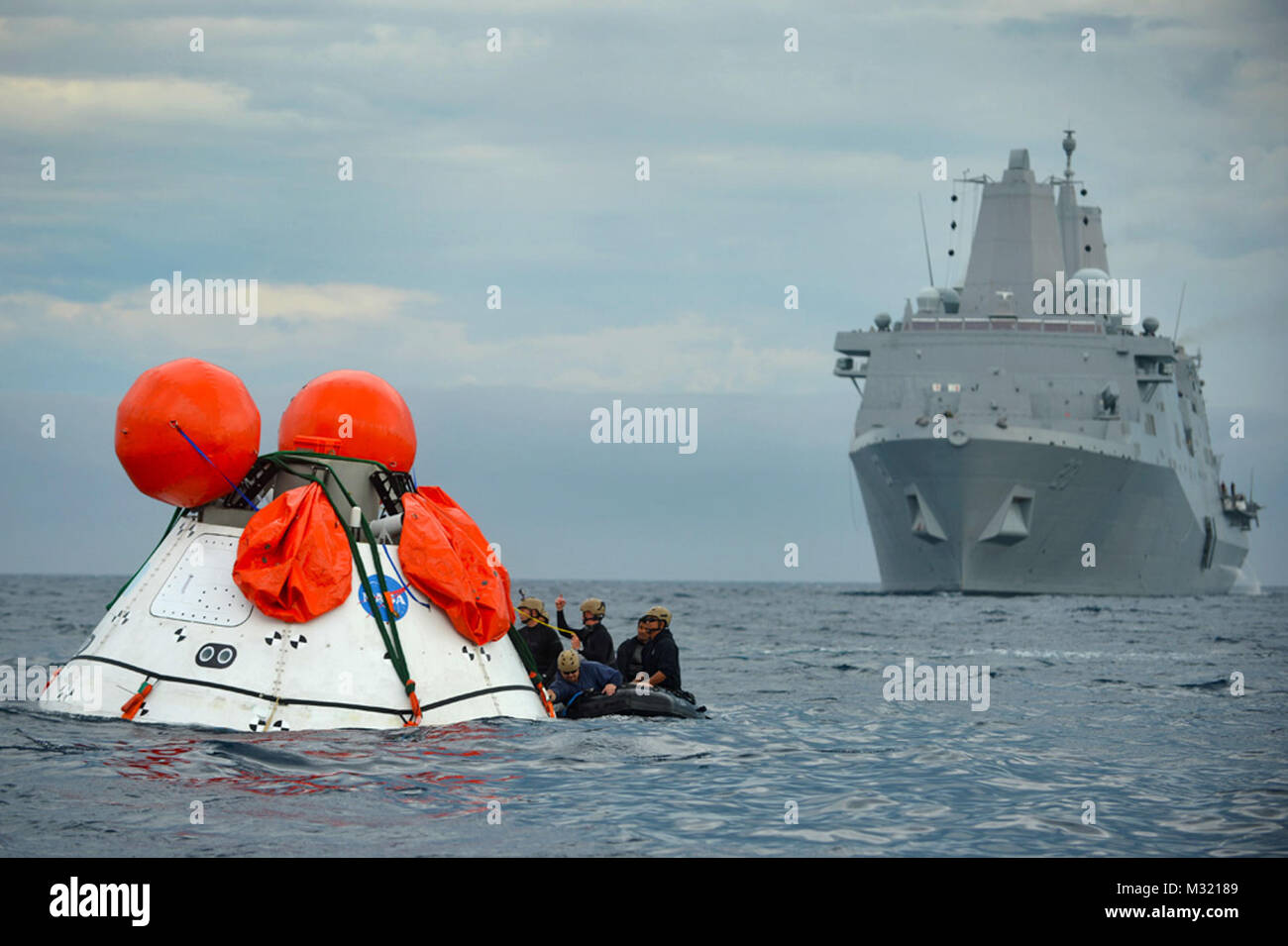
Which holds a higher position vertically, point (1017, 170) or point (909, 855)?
point (1017, 170)

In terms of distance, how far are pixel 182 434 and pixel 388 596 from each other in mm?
2007

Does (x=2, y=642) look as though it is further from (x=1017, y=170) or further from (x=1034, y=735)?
(x=1017, y=170)

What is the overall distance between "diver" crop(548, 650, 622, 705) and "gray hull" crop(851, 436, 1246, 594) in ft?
125

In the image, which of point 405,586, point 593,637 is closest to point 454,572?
point 405,586

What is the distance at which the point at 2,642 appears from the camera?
2555 centimetres

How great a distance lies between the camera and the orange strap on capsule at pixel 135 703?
10.3 m

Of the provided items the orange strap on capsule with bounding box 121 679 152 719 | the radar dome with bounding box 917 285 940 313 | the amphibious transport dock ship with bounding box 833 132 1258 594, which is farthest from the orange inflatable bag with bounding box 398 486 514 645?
the radar dome with bounding box 917 285 940 313

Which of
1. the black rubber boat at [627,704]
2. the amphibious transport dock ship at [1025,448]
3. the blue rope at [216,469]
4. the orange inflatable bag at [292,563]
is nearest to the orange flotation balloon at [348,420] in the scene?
the blue rope at [216,469]

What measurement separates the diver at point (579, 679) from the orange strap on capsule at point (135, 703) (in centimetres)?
345

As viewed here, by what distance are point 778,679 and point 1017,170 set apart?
159 ft

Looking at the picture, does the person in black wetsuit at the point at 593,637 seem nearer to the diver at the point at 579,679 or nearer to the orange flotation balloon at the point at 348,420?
the diver at the point at 579,679

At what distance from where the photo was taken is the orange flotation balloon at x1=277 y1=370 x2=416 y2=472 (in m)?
11.9
